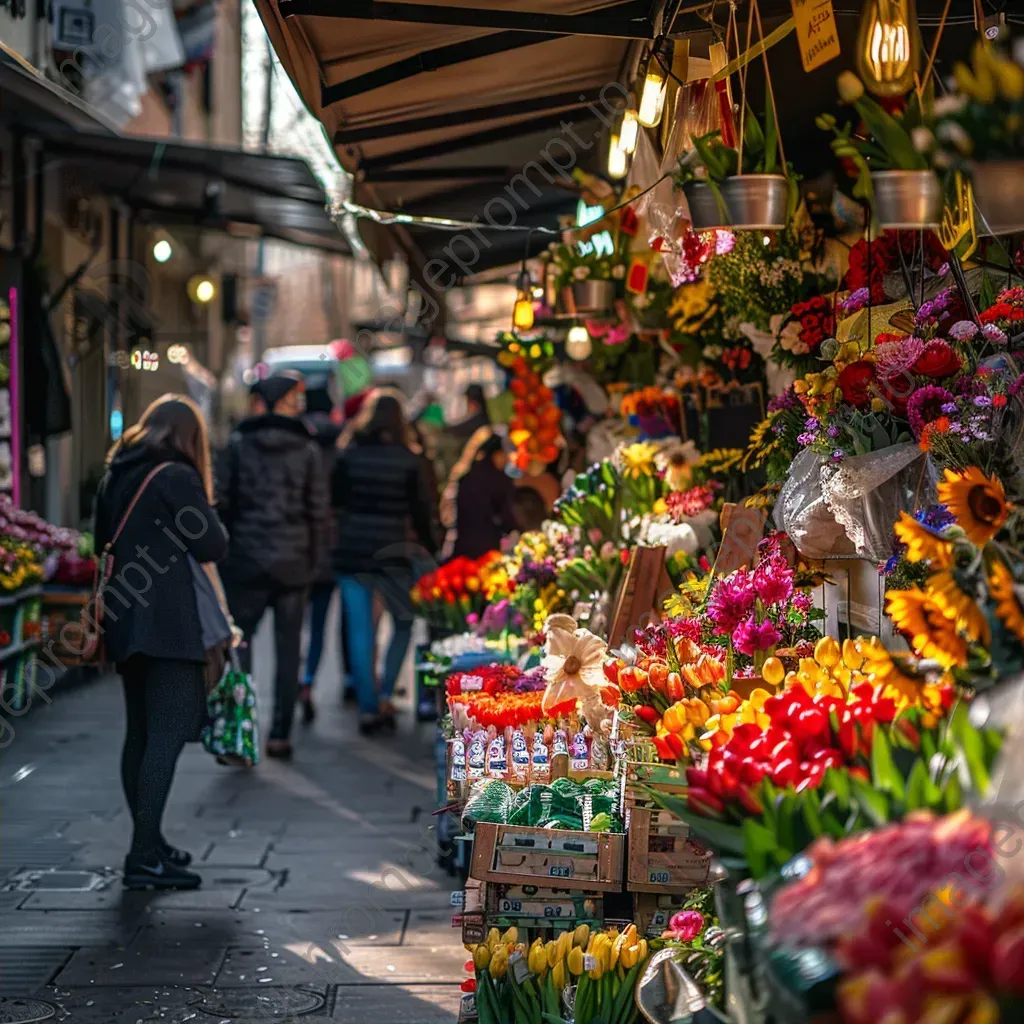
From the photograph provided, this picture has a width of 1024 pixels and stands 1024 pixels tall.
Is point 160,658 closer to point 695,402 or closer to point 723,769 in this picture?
point 695,402

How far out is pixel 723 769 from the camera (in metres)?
2.93

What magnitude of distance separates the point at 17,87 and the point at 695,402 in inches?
170

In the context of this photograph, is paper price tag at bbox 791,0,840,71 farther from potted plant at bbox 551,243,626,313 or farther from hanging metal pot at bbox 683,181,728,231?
potted plant at bbox 551,243,626,313

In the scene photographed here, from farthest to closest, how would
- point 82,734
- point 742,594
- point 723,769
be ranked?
1. point 82,734
2. point 742,594
3. point 723,769

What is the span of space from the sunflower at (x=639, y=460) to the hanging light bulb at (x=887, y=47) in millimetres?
3433

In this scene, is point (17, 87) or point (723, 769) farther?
point (17, 87)

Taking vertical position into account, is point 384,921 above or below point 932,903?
below

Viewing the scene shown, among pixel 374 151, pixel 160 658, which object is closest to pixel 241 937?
pixel 160 658

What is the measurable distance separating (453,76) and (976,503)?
3.94 m

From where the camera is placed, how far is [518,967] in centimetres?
410

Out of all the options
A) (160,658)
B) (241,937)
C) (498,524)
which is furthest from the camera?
(498,524)

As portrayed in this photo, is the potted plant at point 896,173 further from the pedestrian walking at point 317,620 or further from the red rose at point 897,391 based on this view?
the pedestrian walking at point 317,620

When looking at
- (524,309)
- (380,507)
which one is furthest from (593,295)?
(380,507)

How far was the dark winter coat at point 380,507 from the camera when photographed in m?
10.2
